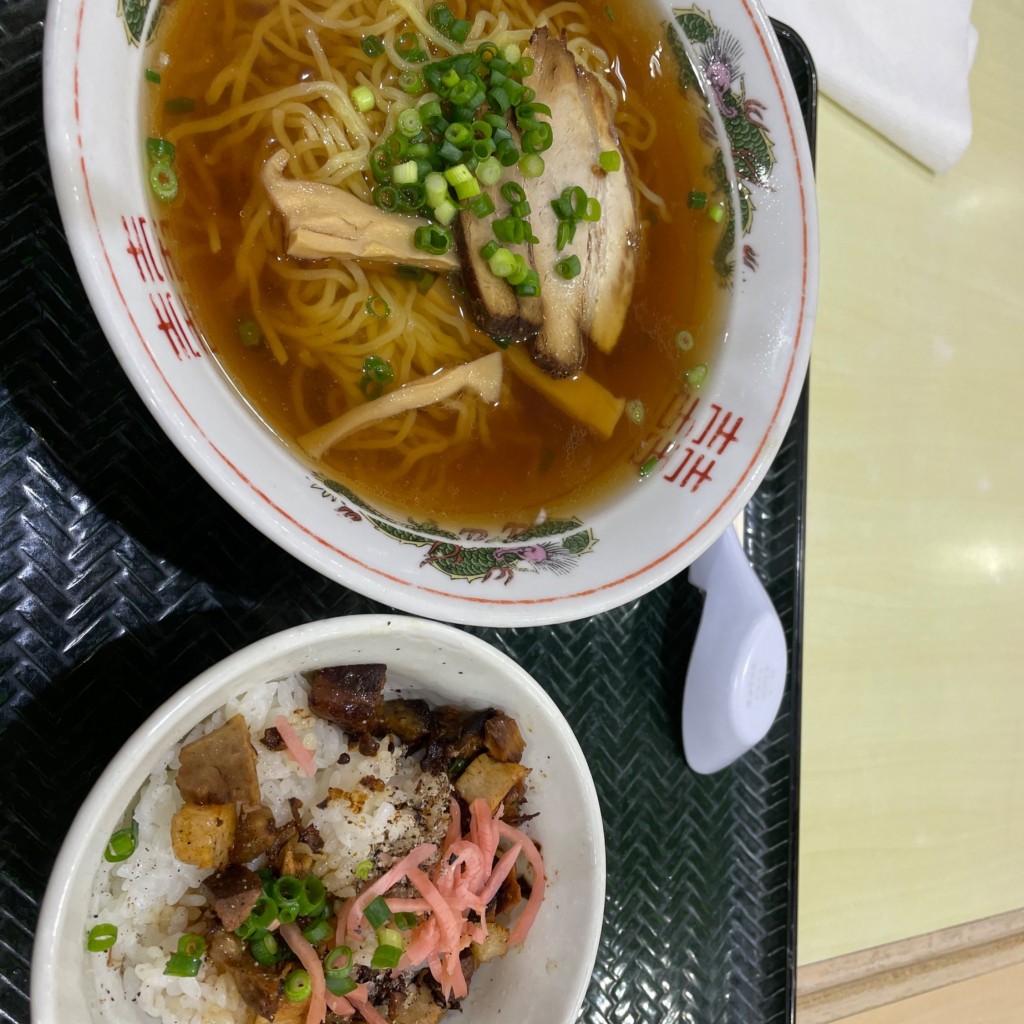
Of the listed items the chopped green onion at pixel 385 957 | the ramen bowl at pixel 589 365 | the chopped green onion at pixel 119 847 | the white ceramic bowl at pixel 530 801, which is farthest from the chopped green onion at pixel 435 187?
the chopped green onion at pixel 385 957

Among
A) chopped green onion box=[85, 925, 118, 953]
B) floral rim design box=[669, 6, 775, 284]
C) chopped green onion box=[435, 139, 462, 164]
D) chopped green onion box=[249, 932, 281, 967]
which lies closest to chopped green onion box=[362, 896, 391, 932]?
chopped green onion box=[249, 932, 281, 967]

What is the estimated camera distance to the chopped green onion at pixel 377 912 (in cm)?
128

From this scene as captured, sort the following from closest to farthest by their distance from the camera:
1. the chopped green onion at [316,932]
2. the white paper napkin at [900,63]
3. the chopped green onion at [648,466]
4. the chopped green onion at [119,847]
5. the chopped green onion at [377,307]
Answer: the chopped green onion at [119,847], the chopped green onion at [316,932], the chopped green onion at [377,307], the chopped green onion at [648,466], the white paper napkin at [900,63]

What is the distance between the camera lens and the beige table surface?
220 centimetres

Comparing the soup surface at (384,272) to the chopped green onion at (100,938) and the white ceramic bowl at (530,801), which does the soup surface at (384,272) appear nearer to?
the white ceramic bowl at (530,801)

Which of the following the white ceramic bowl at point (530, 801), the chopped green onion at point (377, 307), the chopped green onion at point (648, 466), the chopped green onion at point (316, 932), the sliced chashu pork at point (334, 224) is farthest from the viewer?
the chopped green onion at point (648, 466)

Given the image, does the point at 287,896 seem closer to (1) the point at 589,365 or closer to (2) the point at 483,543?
(2) the point at 483,543

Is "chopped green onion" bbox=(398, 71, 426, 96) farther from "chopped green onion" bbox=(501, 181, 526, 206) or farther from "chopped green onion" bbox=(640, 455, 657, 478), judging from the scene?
"chopped green onion" bbox=(640, 455, 657, 478)

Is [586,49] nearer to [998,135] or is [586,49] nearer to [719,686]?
[719,686]

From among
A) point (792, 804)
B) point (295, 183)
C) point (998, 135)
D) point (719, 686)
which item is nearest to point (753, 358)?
point (719, 686)

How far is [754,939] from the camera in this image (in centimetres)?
185

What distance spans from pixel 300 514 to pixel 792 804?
1347 millimetres

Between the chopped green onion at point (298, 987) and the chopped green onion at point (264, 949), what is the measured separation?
1.7 inches

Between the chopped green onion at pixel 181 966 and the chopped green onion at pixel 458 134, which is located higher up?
the chopped green onion at pixel 458 134
